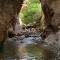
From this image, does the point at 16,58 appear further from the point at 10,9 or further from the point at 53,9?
the point at 53,9

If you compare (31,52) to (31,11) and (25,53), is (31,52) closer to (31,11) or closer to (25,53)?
(25,53)

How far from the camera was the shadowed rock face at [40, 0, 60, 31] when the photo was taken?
1541cm

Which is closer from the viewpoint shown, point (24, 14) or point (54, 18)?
point (54, 18)

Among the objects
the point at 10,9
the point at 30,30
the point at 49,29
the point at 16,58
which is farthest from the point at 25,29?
the point at 16,58

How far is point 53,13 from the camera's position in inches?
622

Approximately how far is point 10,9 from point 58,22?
9.32 feet

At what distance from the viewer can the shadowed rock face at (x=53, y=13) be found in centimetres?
1541

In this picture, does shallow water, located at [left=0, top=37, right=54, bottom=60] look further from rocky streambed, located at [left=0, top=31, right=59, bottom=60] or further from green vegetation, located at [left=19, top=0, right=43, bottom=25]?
green vegetation, located at [left=19, top=0, right=43, bottom=25]

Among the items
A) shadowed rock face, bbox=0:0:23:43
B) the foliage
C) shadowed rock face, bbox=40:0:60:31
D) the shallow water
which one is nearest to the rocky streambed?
the shallow water

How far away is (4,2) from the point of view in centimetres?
1405

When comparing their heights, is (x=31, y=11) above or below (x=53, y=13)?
above

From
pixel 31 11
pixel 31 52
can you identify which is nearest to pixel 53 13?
pixel 31 52

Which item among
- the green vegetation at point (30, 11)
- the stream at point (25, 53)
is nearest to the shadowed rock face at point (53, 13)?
the stream at point (25, 53)

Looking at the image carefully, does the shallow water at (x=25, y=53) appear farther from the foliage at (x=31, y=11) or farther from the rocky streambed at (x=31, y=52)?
the foliage at (x=31, y=11)
